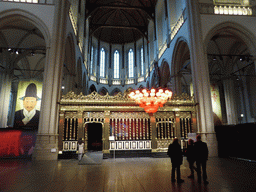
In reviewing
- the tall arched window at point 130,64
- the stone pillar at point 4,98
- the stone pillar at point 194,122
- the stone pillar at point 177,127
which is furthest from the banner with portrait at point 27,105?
the tall arched window at point 130,64

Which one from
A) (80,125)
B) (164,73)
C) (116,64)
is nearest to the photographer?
(80,125)

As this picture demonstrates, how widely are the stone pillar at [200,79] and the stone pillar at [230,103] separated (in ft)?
23.8

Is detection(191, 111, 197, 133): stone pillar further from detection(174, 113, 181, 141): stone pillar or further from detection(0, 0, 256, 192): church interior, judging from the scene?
detection(174, 113, 181, 141): stone pillar

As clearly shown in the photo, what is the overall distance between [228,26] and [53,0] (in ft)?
36.5

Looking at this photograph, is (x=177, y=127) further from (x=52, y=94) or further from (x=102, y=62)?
(x=102, y=62)

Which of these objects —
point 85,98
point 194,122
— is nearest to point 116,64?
point 85,98

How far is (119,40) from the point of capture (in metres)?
32.5

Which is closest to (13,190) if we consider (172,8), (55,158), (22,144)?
(55,158)

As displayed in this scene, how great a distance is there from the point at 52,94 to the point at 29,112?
26.9 feet

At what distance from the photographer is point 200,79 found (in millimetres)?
10477

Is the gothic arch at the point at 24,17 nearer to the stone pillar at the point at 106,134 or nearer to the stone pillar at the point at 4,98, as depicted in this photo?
the stone pillar at the point at 106,134

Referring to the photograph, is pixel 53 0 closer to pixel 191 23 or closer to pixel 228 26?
pixel 191 23

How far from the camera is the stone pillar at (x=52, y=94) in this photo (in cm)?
883

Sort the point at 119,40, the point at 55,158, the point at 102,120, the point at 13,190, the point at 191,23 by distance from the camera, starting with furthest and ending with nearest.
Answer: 1. the point at 119,40
2. the point at 191,23
3. the point at 102,120
4. the point at 55,158
5. the point at 13,190
